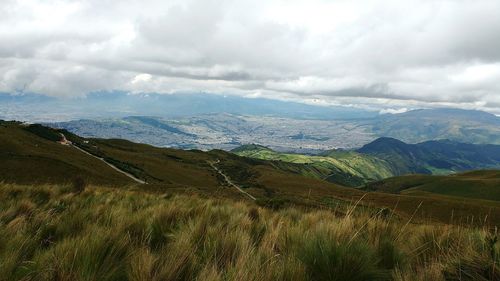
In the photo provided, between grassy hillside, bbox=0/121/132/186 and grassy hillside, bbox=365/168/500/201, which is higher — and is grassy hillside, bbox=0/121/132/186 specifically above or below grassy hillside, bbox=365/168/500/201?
above

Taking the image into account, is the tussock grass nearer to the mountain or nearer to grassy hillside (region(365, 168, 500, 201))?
the mountain

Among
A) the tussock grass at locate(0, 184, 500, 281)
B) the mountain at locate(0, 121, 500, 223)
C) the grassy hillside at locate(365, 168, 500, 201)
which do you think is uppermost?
the tussock grass at locate(0, 184, 500, 281)

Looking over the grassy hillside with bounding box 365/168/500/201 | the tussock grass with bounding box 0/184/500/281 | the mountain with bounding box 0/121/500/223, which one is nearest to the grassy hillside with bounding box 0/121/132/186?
the mountain with bounding box 0/121/500/223

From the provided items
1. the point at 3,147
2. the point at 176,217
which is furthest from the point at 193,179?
the point at 176,217

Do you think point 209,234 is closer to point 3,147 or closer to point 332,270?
point 332,270

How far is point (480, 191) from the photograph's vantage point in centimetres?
12569

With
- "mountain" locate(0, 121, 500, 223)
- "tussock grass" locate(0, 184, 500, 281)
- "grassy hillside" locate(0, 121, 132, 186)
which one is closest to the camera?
"tussock grass" locate(0, 184, 500, 281)

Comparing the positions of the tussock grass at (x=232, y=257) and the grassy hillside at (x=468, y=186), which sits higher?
the tussock grass at (x=232, y=257)

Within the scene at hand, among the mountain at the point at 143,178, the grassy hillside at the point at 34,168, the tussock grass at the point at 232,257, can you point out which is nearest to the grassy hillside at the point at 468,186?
the mountain at the point at 143,178

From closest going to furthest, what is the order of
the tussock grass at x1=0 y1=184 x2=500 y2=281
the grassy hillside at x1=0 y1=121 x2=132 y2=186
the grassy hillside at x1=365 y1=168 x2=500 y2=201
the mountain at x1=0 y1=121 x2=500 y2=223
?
1. the tussock grass at x1=0 y1=184 x2=500 y2=281
2. the mountain at x1=0 y1=121 x2=500 y2=223
3. the grassy hillside at x1=0 y1=121 x2=132 y2=186
4. the grassy hillside at x1=365 y1=168 x2=500 y2=201

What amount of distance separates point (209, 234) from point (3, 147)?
218 feet

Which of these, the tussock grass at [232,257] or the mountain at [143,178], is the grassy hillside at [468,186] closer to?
the mountain at [143,178]

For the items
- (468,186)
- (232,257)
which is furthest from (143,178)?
(468,186)

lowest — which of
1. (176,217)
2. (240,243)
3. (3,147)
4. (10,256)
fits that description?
(3,147)
